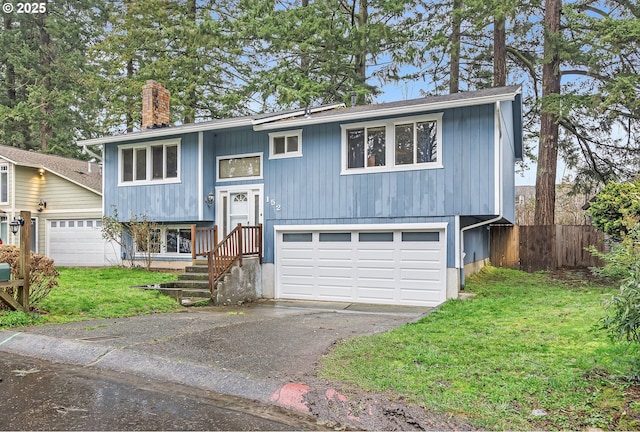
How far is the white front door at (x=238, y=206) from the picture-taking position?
14.0m

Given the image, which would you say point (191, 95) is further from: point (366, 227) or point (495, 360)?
point (495, 360)

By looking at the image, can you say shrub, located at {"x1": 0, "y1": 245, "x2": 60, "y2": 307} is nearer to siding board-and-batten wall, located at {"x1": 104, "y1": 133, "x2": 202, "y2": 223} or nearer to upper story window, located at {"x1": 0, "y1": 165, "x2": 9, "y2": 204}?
siding board-and-batten wall, located at {"x1": 104, "y1": 133, "x2": 202, "y2": 223}

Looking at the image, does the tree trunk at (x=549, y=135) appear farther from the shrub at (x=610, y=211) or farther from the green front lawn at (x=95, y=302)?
the green front lawn at (x=95, y=302)

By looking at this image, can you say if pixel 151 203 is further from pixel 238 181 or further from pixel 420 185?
pixel 420 185

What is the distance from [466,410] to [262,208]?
10.4m

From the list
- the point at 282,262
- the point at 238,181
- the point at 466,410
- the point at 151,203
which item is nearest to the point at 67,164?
the point at 151,203

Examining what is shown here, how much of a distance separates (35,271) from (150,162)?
24.9ft

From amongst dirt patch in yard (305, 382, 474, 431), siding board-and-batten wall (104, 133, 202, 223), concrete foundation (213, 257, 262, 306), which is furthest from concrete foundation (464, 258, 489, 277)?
dirt patch in yard (305, 382, 474, 431)

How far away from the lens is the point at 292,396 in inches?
180

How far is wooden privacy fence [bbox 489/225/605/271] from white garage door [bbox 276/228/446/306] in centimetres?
721

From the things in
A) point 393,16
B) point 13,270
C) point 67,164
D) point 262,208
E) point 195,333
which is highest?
point 393,16

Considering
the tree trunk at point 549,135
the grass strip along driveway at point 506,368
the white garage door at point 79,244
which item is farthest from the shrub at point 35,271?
the tree trunk at point 549,135

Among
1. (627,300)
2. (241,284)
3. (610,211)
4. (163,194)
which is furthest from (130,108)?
(627,300)

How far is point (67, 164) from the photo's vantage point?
22266 mm
